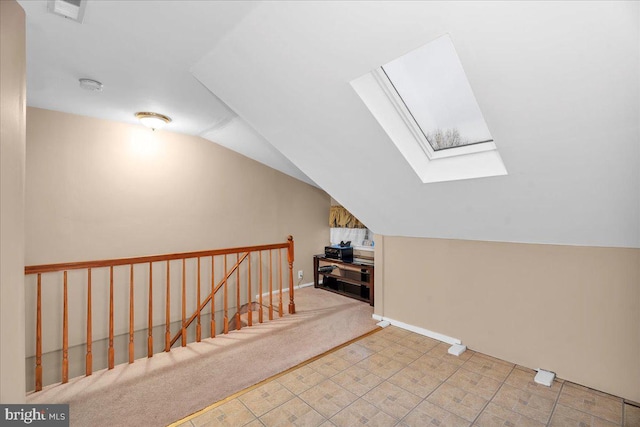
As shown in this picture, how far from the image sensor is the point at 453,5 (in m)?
1.20

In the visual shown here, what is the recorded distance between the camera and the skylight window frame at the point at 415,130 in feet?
6.10

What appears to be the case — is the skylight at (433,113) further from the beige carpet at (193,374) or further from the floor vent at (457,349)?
the beige carpet at (193,374)

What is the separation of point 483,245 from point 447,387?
4.05ft

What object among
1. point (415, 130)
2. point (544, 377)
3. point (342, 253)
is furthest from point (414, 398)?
point (342, 253)

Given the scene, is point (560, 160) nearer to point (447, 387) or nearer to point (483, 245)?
point (483, 245)

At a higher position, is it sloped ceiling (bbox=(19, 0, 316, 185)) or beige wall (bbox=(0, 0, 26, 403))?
sloped ceiling (bbox=(19, 0, 316, 185))

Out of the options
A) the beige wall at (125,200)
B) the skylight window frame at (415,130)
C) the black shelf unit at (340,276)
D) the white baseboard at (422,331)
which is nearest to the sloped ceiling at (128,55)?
the beige wall at (125,200)

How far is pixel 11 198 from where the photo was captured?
3.78 feet

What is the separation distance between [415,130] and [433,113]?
Answer: 16 cm

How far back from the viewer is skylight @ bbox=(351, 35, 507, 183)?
5.79ft

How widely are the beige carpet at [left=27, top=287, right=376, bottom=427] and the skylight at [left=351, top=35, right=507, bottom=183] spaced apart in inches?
76.3

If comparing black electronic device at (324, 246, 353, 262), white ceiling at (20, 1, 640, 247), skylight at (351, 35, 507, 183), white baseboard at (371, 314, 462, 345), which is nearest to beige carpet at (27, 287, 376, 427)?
white baseboard at (371, 314, 462, 345)

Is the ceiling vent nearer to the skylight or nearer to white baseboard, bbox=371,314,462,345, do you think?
the skylight

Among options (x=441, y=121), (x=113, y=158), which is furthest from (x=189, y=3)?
(x=113, y=158)
